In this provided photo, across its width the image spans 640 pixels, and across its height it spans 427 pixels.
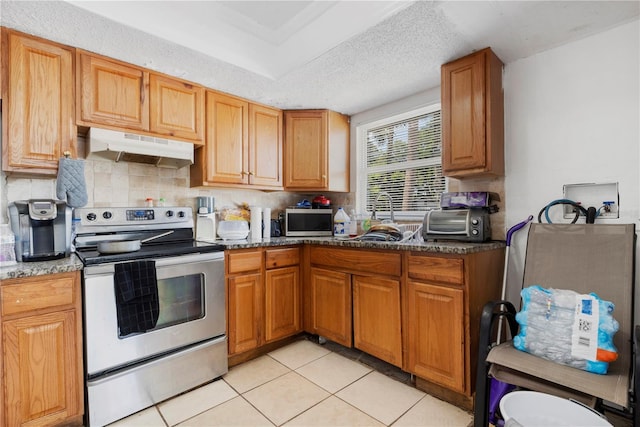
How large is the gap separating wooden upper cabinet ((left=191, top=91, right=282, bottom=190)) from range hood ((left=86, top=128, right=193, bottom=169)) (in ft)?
0.59

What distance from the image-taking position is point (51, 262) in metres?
1.71

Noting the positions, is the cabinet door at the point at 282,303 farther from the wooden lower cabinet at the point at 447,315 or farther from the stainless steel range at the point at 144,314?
the wooden lower cabinet at the point at 447,315

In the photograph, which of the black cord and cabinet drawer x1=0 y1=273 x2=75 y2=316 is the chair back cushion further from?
cabinet drawer x1=0 y1=273 x2=75 y2=316

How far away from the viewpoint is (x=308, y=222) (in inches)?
124

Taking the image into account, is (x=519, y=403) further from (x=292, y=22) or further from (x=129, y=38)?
(x=129, y=38)

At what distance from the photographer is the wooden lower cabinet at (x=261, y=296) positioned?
2334 mm

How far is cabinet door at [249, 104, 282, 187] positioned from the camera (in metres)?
2.91

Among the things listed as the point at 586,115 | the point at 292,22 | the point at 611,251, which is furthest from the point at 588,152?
the point at 292,22

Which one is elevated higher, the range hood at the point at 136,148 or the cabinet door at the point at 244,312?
the range hood at the point at 136,148

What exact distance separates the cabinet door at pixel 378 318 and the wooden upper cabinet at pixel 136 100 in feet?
5.82

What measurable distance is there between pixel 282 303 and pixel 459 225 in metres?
1.53

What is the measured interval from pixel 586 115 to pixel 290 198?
2571 millimetres

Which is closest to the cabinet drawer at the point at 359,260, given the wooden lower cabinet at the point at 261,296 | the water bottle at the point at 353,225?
the wooden lower cabinet at the point at 261,296

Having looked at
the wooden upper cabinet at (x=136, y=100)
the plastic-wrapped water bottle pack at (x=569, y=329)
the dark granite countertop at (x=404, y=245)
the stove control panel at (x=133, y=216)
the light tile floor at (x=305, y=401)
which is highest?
the wooden upper cabinet at (x=136, y=100)
